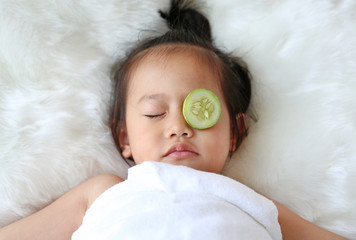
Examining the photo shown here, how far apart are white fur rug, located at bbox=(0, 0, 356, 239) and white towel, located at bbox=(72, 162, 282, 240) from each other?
26 centimetres

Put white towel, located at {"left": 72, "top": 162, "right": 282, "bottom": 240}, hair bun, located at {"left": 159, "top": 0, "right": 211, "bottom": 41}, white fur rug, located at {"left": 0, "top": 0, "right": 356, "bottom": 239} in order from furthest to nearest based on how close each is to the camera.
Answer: hair bun, located at {"left": 159, "top": 0, "right": 211, "bottom": 41}
white fur rug, located at {"left": 0, "top": 0, "right": 356, "bottom": 239}
white towel, located at {"left": 72, "top": 162, "right": 282, "bottom": 240}

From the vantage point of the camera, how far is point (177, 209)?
1001mm

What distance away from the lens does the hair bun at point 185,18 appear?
1.48 meters

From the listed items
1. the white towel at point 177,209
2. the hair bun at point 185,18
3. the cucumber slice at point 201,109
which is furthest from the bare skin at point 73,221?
the hair bun at point 185,18

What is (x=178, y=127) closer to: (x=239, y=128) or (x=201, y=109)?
(x=201, y=109)

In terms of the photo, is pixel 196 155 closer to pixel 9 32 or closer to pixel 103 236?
pixel 103 236

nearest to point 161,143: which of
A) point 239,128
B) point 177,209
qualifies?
point 177,209

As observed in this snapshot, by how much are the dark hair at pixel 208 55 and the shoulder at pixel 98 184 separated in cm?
16

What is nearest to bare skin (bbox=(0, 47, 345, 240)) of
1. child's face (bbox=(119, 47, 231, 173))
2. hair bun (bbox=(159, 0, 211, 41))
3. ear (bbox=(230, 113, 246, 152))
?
child's face (bbox=(119, 47, 231, 173))

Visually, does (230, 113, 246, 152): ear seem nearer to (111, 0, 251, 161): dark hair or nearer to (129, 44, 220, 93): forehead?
(111, 0, 251, 161): dark hair

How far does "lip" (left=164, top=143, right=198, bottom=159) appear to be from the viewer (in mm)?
1158

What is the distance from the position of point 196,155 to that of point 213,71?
0.31 metres

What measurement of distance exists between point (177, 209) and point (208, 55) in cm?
57

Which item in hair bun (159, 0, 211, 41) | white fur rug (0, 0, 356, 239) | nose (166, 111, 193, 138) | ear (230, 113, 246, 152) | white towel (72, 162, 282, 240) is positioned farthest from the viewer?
hair bun (159, 0, 211, 41)
